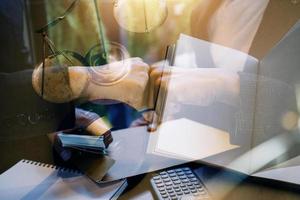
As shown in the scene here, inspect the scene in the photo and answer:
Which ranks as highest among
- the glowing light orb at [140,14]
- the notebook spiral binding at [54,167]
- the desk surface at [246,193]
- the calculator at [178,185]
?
the glowing light orb at [140,14]

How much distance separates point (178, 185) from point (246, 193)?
16cm

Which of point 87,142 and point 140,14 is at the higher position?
point 140,14

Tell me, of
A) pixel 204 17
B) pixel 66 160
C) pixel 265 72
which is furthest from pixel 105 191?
pixel 204 17

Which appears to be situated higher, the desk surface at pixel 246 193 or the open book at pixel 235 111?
the open book at pixel 235 111

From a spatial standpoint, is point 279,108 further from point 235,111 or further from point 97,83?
point 97,83

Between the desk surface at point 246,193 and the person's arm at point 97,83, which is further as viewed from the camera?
the person's arm at point 97,83

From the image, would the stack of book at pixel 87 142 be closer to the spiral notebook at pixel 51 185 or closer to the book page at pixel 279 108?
the spiral notebook at pixel 51 185

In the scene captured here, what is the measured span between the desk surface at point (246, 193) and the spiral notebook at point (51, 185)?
0.03 meters

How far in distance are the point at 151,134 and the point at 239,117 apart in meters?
0.25

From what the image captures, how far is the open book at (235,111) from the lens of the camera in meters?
0.68

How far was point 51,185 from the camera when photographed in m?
0.66

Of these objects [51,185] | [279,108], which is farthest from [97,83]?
[279,108]

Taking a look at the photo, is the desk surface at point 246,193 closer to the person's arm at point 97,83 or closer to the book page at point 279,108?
the book page at point 279,108

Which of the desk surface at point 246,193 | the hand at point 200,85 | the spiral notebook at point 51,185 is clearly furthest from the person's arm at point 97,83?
the desk surface at point 246,193
